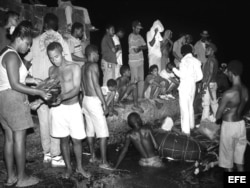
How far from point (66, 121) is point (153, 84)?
13.0 feet

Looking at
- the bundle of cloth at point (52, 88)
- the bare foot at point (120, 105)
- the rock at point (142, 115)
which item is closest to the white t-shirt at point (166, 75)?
the rock at point (142, 115)

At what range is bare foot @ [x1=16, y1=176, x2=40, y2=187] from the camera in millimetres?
4598

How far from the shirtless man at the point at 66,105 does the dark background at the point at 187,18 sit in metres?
6.80

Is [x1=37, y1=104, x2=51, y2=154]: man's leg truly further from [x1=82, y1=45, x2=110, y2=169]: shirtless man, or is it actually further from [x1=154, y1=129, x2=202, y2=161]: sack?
[x1=154, y1=129, x2=202, y2=161]: sack

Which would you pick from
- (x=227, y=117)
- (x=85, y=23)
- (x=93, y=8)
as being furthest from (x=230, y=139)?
(x=93, y=8)

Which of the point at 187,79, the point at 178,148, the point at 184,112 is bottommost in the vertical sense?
the point at 178,148

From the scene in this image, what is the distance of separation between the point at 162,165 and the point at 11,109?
2.72 m

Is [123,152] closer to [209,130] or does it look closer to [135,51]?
[209,130]

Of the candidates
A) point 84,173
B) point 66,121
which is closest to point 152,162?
point 84,173

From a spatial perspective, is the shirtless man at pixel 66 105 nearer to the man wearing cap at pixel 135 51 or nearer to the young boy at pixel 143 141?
the young boy at pixel 143 141

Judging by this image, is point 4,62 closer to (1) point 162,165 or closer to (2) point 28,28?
(2) point 28,28

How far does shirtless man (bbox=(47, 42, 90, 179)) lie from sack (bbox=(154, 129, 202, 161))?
1.66m

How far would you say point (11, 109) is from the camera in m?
4.39

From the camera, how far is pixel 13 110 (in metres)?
4.40
